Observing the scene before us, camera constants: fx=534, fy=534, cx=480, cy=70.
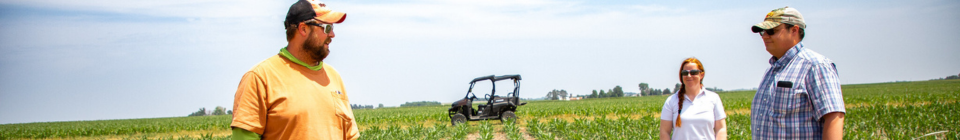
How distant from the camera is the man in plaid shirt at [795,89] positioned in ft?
7.43

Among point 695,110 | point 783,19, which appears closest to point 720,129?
point 695,110

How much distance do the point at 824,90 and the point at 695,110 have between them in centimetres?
127

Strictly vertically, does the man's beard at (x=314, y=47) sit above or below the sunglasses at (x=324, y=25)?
below

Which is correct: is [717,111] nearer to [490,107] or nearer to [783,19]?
[783,19]

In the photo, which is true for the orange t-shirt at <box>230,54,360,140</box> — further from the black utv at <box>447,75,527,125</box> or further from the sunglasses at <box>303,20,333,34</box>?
the black utv at <box>447,75,527,125</box>

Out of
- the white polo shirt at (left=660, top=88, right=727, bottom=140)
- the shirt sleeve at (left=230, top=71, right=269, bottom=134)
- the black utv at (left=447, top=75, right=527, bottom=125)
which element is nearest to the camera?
the shirt sleeve at (left=230, top=71, right=269, bottom=134)

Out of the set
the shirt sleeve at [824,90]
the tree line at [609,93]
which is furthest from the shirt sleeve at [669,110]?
the tree line at [609,93]

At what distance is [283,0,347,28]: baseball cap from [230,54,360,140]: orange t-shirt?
14 centimetres

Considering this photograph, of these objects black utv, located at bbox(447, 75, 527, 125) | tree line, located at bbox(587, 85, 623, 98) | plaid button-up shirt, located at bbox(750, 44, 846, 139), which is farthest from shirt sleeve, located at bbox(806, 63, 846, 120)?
tree line, located at bbox(587, 85, 623, 98)

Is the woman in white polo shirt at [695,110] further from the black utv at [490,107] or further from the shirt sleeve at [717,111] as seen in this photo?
the black utv at [490,107]

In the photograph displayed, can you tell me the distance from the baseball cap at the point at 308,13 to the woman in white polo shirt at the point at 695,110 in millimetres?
2427

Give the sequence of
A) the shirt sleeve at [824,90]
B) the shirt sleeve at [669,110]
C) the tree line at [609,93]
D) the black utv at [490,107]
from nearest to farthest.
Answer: the shirt sleeve at [824,90] < the shirt sleeve at [669,110] < the black utv at [490,107] < the tree line at [609,93]

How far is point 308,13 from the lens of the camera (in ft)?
5.96

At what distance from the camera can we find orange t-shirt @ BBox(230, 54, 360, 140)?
1.66 meters
